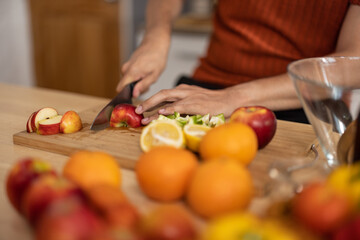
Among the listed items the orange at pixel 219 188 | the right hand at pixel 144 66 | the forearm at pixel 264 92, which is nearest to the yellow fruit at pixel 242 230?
the orange at pixel 219 188

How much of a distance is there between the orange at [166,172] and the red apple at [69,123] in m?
0.39

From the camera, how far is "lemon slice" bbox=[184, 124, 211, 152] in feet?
2.85

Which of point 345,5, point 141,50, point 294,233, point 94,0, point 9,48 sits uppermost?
point 345,5

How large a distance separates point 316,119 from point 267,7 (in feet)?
2.23

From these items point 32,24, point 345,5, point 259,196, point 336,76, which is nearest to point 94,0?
point 32,24

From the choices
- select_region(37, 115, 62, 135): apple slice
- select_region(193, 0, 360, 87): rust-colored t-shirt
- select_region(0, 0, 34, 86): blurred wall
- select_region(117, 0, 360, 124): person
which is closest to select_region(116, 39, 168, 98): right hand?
select_region(117, 0, 360, 124): person

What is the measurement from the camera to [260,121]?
0.92m

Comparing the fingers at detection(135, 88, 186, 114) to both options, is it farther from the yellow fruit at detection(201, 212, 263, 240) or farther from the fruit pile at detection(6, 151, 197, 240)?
the yellow fruit at detection(201, 212, 263, 240)

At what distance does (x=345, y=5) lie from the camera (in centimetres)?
129

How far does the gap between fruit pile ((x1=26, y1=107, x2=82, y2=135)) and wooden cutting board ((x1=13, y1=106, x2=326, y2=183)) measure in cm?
2

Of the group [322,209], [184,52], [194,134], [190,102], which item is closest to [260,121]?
[194,134]

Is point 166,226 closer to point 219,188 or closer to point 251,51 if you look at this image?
point 219,188

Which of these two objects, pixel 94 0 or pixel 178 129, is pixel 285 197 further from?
pixel 94 0

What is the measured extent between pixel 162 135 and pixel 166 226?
15.4 inches
